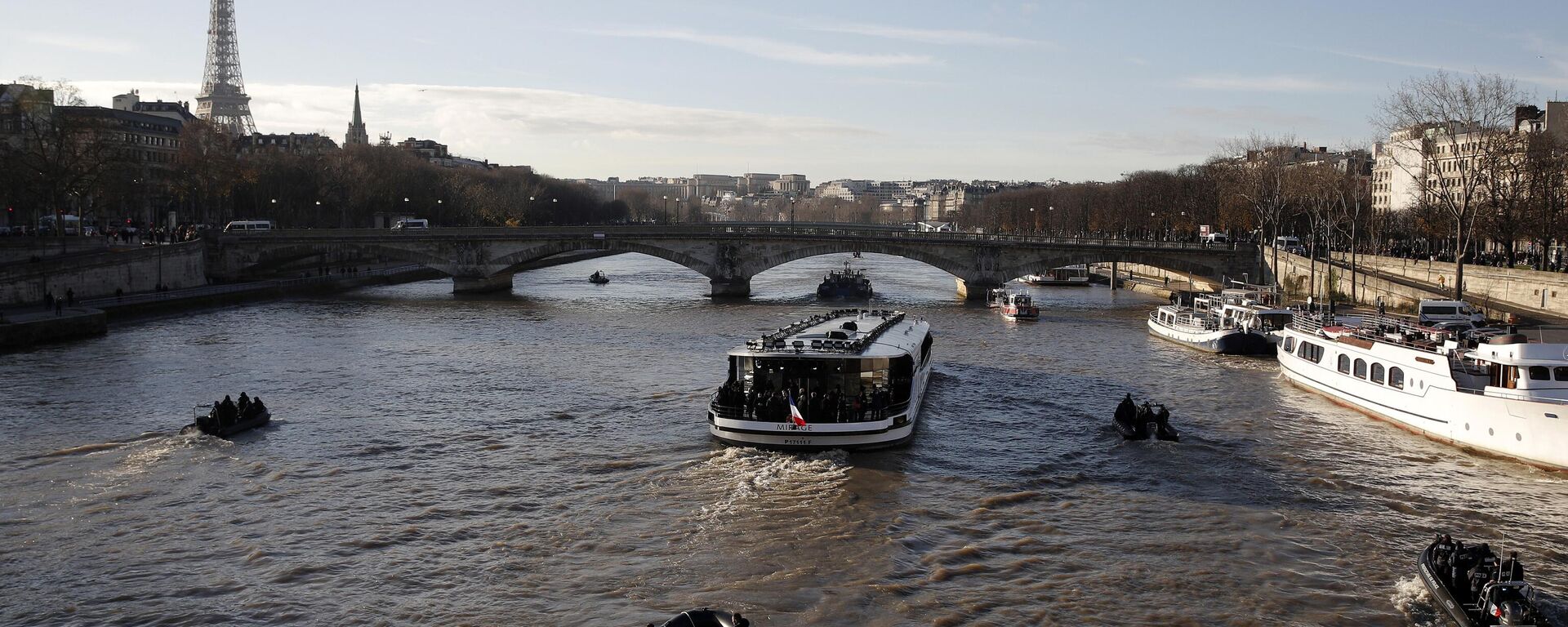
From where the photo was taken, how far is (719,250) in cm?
7975

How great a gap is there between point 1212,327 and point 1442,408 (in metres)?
22.0

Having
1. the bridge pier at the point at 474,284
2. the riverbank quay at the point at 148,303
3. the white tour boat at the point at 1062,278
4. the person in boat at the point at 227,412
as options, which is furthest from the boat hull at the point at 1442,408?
the white tour boat at the point at 1062,278

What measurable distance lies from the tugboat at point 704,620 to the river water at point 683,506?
2.60 m

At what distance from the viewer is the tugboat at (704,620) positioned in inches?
600

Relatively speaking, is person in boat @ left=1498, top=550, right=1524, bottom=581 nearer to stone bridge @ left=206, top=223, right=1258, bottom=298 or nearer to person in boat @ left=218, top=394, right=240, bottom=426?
person in boat @ left=218, top=394, right=240, bottom=426

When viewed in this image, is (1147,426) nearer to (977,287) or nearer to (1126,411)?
(1126,411)

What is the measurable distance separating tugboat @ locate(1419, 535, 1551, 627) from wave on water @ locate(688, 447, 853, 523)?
10.8 meters

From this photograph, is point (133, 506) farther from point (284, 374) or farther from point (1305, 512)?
point (1305, 512)

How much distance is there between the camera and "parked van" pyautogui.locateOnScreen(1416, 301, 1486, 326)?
1704 inches

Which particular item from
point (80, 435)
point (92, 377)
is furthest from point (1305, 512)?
point (92, 377)

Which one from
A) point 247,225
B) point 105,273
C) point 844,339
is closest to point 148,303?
point 105,273

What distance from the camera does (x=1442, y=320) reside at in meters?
42.7

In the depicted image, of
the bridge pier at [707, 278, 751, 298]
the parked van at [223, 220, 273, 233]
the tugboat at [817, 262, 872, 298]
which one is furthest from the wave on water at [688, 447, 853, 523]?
the parked van at [223, 220, 273, 233]

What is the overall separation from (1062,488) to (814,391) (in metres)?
6.24
